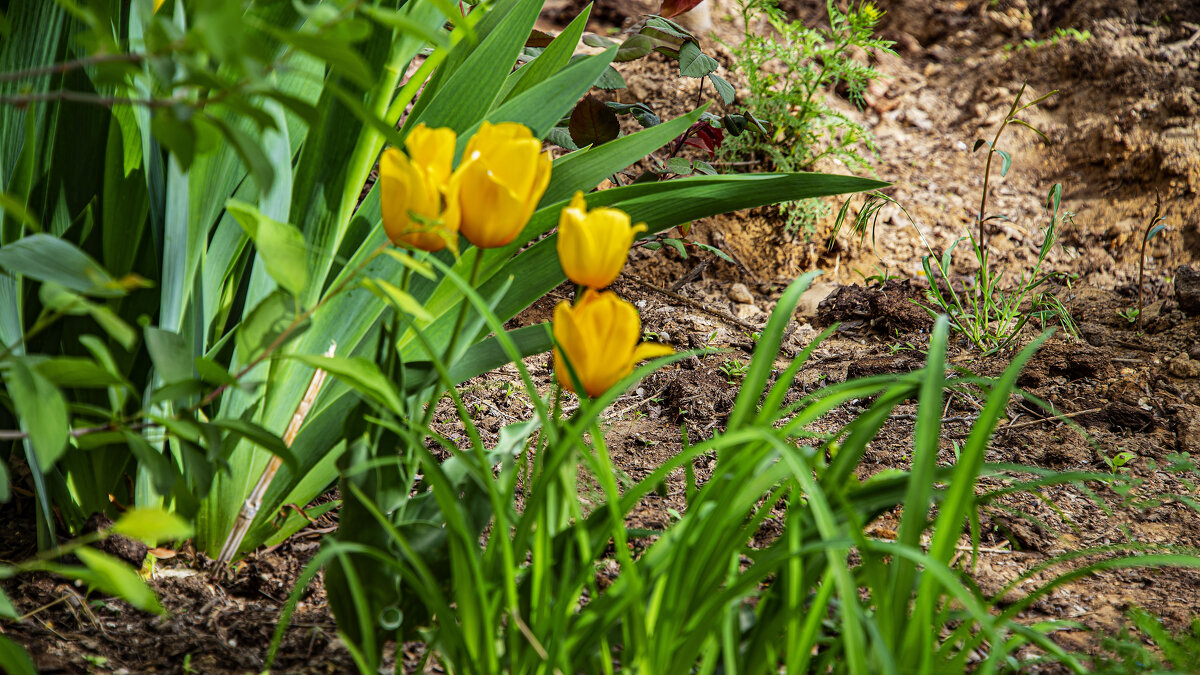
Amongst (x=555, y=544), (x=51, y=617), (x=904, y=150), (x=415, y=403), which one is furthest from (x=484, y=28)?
(x=904, y=150)

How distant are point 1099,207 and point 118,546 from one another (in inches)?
125

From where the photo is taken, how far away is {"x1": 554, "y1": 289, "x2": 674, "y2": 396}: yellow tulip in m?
0.72

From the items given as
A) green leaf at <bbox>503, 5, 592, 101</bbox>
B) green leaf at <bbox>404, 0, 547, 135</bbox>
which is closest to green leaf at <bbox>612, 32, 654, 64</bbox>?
green leaf at <bbox>503, 5, 592, 101</bbox>

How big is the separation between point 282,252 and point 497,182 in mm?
207

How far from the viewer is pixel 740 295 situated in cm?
245

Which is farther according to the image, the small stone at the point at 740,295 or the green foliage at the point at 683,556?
the small stone at the point at 740,295

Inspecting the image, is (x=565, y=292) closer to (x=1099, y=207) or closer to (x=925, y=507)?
(x=925, y=507)

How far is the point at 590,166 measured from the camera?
1.15m

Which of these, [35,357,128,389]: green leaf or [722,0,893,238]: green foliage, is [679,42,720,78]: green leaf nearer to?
[722,0,893,238]: green foliage

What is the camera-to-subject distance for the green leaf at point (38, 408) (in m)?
0.63

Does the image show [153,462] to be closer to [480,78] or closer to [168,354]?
[168,354]

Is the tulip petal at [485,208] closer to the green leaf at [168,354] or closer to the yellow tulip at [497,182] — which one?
the yellow tulip at [497,182]

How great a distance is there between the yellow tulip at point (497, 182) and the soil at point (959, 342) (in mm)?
552

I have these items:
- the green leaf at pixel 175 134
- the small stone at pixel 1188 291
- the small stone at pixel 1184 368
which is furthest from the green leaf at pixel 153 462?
the small stone at pixel 1188 291
